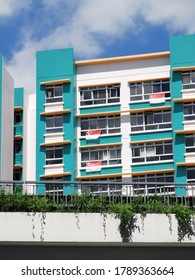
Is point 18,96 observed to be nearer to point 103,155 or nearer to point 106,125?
point 106,125

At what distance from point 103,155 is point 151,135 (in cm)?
262

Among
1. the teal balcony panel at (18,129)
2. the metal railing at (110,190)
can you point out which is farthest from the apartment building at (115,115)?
the metal railing at (110,190)

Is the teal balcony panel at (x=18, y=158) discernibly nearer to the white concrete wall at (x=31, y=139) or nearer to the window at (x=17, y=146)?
the window at (x=17, y=146)

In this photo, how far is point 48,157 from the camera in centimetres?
3155

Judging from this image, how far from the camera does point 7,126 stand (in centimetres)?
3222

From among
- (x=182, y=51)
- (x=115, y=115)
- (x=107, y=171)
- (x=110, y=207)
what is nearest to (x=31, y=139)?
(x=115, y=115)

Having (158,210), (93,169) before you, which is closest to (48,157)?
(93,169)

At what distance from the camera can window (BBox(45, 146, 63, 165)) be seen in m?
Result: 31.3

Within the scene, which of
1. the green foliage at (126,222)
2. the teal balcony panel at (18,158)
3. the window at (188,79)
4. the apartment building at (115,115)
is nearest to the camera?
the green foliage at (126,222)

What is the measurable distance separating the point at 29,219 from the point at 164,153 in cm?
1931

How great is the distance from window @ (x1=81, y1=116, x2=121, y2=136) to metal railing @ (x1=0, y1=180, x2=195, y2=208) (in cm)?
1806

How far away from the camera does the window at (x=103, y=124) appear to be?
104ft

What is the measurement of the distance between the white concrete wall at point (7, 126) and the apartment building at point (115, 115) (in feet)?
4.46

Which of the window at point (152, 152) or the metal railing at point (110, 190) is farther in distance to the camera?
the window at point (152, 152)
